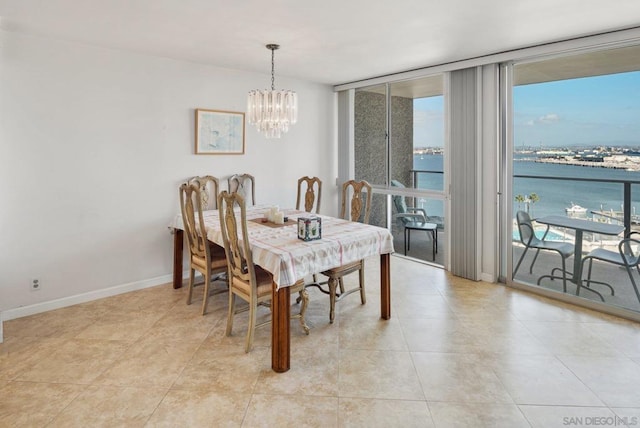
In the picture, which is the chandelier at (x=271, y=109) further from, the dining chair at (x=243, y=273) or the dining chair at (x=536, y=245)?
the dining chair at (x=536, y=245)

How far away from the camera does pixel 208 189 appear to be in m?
4.36

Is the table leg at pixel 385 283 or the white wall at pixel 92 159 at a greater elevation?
the white wall at pixel 92 159

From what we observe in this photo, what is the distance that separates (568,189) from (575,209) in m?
0.20

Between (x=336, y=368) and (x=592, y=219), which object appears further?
(x=592, y=219)

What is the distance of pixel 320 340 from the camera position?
2.89m

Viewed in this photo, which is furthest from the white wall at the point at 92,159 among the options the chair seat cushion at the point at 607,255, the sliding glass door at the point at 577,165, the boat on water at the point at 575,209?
the chair seat cushion at the point at 607,255

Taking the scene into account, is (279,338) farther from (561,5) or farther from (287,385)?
(561,5)

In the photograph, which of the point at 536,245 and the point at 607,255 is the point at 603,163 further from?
the point at 536,245

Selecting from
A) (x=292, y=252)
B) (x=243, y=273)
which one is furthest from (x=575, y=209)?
(x=243, y=273)

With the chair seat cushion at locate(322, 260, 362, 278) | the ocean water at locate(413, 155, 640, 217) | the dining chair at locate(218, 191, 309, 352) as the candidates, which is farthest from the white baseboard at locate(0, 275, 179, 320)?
the ocean water at locate(413, 155, 640, 217)

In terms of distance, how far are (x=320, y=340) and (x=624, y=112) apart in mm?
3200

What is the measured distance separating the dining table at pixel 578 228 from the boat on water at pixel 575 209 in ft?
0.22

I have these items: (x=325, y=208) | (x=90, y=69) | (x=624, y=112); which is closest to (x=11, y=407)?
(x=90, y=69)

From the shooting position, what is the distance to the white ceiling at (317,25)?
2643 millimetres
